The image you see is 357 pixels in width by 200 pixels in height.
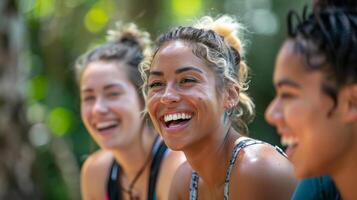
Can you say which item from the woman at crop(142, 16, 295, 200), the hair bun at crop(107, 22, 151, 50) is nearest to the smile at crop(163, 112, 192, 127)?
the woman at crop(142, 16, 295, 200)

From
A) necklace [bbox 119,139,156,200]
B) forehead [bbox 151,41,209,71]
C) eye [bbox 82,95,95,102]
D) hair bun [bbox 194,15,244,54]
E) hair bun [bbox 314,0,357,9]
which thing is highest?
hair bun [bbox 194,15,244,54]

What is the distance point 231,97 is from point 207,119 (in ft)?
0.73

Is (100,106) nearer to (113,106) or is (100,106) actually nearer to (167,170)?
(113,106)

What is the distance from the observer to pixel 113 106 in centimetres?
417

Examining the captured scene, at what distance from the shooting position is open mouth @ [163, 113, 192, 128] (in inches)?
122

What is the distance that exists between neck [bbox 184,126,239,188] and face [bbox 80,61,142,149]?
1.01 m

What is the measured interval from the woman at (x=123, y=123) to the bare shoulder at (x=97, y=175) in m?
0.06

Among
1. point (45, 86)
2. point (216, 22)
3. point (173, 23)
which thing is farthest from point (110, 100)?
point (45, 86)

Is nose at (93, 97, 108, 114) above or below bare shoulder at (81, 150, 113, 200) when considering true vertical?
above

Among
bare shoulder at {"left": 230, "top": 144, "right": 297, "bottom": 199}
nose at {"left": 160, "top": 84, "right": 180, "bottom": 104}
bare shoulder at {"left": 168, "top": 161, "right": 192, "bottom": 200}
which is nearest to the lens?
bare shoulder at {"left": 230, "top": 144, "right": 297, "bottom": 199}

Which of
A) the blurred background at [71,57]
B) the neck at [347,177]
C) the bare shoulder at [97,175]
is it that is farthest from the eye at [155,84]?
the blurred background at [71,57]

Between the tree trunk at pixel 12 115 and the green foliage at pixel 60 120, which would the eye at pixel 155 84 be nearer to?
Result: the tree trunk at pixel 12 115

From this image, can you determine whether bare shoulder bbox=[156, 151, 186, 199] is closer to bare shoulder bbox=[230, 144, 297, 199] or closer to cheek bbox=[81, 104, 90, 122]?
cheek bbox=[81, 104, 90, 122]

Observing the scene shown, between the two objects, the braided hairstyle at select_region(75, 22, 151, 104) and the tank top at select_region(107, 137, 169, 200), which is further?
the braided hairstyle at select_region(75, 22, 151, 104)
